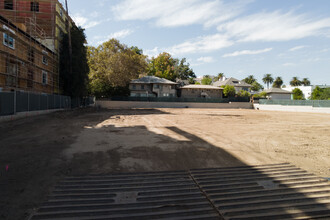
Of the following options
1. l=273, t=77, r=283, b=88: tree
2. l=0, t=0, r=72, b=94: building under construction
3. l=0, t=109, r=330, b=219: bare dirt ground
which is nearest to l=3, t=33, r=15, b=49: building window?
Answer: l=0, t=0, r=72, b=94: building under construction

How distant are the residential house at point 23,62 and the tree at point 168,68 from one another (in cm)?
3381

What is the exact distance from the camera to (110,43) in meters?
37.8

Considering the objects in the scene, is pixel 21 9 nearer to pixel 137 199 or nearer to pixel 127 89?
pixel 127 89

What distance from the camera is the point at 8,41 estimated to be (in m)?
16.8

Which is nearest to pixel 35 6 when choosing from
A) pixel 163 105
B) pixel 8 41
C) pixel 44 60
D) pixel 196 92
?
pixel 44 60

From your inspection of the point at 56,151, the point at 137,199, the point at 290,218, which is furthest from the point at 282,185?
the point at 56,151

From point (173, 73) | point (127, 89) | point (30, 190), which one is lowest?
point (30, 190)

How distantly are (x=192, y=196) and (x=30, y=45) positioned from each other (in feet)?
73.4

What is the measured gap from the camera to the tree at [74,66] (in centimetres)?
2625

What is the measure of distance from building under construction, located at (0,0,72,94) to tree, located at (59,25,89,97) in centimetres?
81

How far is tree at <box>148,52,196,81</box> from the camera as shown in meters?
54.9

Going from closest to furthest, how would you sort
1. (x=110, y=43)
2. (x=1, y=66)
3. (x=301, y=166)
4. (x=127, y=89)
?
1. (x=301, y=166)
2. (x=1, y=66)
3. (x=110, y=43)
4. (x=127, y=89)

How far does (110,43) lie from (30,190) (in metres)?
38.5

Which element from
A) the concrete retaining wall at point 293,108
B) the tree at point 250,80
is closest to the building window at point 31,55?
the concrete retaining wall at point 293,108
